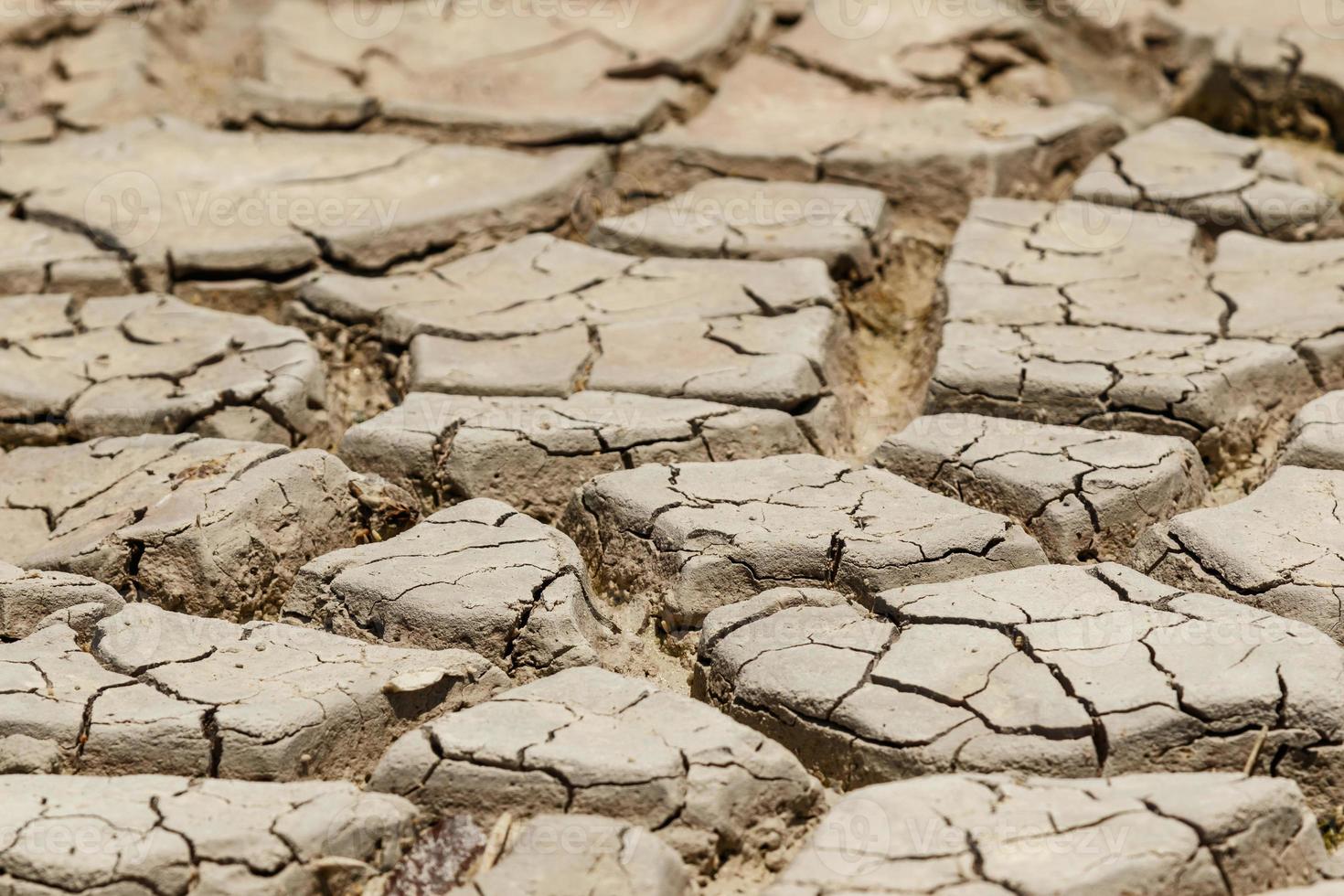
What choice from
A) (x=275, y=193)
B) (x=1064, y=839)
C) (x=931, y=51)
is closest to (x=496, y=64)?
(x=275, y=193)

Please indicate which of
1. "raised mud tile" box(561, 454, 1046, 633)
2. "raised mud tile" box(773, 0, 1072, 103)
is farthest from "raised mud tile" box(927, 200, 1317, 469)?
"raised mud tile" box(773, 0, 1072, 103)

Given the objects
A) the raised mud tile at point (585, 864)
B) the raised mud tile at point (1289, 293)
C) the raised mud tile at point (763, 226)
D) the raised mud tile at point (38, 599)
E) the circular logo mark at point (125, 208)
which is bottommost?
the raised mud tile at point (38, 599)

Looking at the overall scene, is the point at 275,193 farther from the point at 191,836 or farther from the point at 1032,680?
the point at 1032,680

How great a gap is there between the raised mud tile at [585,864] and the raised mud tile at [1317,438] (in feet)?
6.00

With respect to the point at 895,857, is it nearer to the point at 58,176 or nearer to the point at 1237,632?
the point at 1237,632

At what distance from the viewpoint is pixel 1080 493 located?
337 centimetres

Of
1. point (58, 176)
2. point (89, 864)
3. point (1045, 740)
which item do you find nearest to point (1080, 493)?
point (1045, 740)

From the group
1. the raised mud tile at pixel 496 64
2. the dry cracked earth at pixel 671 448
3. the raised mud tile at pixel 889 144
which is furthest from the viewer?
the raised mud tile at pixel 496 64

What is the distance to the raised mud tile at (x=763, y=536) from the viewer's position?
3176 millimetres

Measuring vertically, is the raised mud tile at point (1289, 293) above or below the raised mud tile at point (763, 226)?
above

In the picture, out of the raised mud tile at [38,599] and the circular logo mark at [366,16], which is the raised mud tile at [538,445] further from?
the circular logo mark at [366,16]

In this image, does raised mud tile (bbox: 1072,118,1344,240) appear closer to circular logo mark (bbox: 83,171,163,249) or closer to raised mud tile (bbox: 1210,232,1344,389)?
raised mud tile (bbox: 1210,232,1344,389)

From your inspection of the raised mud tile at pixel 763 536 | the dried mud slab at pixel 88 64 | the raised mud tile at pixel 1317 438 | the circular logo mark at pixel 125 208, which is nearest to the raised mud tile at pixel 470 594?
the raised mud tile at pixel 763 536

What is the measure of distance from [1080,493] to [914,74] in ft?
8.27
